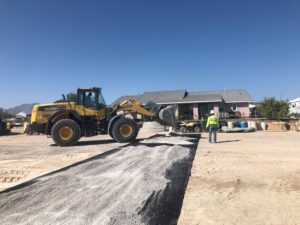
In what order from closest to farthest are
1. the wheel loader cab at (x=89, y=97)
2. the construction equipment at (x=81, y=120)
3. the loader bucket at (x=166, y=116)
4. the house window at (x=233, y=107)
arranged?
the construction equipment at (x=81, y=120) → the wheel loader cab at (x=89, y=97) → the loader bucket at (x=166, y=116) → the house window at (x=233, y=107)

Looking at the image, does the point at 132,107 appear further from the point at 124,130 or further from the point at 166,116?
the point at 166,116

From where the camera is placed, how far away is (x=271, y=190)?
583cm

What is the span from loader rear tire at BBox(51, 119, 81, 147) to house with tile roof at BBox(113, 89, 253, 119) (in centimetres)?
2623

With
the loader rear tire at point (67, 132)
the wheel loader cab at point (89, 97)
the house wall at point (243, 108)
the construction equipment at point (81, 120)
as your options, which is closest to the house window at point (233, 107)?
the house wall at point (243, 108)

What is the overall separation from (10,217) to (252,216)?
3442 millimetres

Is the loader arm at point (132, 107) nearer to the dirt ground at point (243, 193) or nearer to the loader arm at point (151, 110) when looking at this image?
the loader arm at point (151, 110)

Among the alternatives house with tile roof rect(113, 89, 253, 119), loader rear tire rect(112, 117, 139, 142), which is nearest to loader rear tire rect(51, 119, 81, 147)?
loader rear tire rect(112, 117, 139, 142)

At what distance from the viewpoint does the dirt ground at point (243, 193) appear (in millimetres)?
4418

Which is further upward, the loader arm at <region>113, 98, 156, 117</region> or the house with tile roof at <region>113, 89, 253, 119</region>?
the house with tile roof at <region>113, 89, 253, 119</region>

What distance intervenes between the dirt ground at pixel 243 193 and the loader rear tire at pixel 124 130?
19.7 ft

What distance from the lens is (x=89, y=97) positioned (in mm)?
14984

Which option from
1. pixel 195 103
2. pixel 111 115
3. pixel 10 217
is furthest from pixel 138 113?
pixel 195 103

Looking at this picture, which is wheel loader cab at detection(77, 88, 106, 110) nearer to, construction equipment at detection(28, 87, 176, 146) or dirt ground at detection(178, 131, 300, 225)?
construction equipment at detection(28, 87, 176, 146)

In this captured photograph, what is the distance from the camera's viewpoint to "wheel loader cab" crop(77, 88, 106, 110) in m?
14.9
